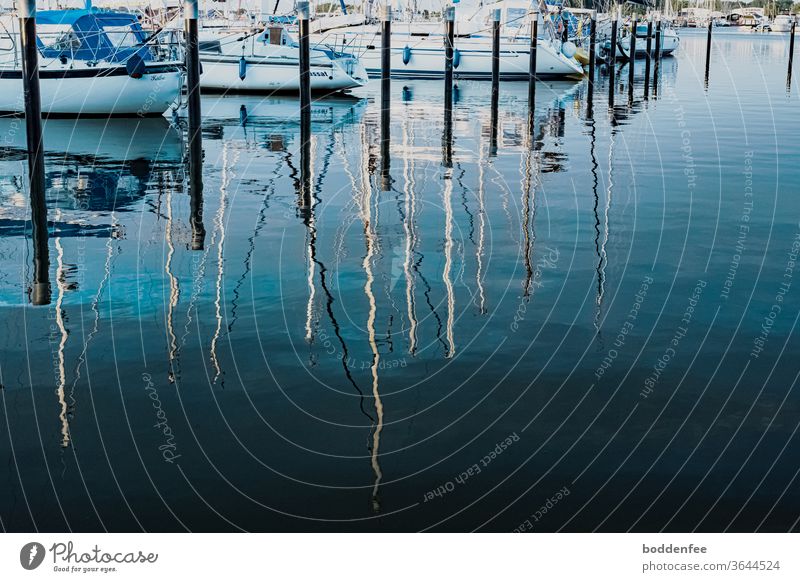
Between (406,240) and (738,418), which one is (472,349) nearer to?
(738,418)

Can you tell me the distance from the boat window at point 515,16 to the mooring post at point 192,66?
3140cm

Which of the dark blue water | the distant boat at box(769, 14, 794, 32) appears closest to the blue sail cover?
the dark blue water

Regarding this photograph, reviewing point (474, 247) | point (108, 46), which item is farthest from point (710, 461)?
point (108, 46)

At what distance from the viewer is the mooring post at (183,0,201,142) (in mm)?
16578

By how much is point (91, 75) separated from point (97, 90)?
0.67m

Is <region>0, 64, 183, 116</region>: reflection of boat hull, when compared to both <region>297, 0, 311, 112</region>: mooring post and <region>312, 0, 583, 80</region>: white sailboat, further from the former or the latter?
<region>312, 0, 583, 80</region>: white sailboat

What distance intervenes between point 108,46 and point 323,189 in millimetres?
14076

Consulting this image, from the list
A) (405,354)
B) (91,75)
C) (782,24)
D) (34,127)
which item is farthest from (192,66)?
(782,24)

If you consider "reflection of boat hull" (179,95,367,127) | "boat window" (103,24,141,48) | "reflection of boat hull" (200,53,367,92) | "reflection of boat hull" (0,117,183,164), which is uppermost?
"boat window" (103,24,141,48)

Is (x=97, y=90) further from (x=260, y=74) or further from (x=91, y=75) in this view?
(x=260, y=74)

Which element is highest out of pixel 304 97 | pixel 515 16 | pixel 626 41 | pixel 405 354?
pixel 515 16

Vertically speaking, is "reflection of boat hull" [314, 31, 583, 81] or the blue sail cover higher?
the blue sail cover

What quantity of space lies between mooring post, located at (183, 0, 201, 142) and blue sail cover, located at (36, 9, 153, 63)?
36.0 feet

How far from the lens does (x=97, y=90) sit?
28781 mm
